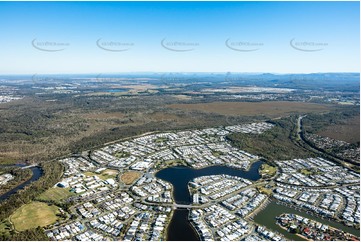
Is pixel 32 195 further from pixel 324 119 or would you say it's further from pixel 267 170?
pixel 324 119

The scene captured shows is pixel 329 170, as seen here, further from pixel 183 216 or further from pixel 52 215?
pixel 52 215

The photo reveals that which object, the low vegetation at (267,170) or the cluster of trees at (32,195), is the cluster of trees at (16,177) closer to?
the cluster of trees at (32,195)

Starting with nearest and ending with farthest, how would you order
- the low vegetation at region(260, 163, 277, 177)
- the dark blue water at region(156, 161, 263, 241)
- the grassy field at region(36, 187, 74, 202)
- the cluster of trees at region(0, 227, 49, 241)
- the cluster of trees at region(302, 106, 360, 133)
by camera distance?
the cluster of trees at region(0, 227, 49, 241) → the dark blue water at region(156, 161, 263, 241) → the grassy field at region(36, 187, 74, 202) → the low vegetation at region(260, 163, 277, 177) → the cluster of trees at region(302, 106, 360, 133)

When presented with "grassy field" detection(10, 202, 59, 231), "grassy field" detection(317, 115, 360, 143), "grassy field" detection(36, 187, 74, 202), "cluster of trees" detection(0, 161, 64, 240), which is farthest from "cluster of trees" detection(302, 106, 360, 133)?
"grassy field" detection(10, 202, 59, 231)

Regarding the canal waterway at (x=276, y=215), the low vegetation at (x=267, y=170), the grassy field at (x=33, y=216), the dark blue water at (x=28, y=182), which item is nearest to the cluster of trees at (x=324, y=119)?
the low vegetation at (x=267, y=170)

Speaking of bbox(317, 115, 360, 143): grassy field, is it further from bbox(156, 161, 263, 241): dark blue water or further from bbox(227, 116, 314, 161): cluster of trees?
bbox(156, 161, 263, 241): dark blue water

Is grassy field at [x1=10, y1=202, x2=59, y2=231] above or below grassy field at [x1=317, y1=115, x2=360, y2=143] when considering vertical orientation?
below

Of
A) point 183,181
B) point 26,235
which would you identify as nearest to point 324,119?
point 183,181

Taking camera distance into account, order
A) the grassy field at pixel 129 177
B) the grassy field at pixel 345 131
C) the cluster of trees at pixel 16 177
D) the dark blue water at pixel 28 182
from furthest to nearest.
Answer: the grassy field at pixel 345 131 → the grassy field at pixel 129 177 → the cluster of trees at pixel 16 177 → the dark blue water at pixel 28 182
